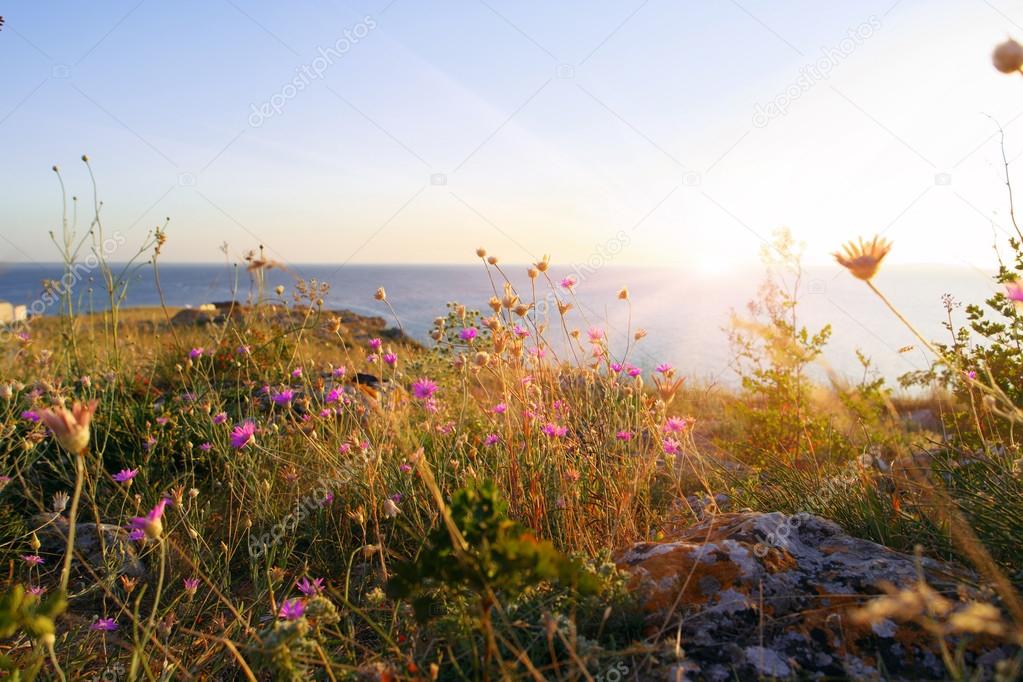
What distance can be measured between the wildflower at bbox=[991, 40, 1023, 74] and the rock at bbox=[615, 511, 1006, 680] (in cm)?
132

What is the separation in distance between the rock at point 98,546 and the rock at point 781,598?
6.44 feet

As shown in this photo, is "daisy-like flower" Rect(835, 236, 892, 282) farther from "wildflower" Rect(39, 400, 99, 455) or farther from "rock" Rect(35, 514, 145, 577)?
"rock" Rect(35, 514, 145, 577)

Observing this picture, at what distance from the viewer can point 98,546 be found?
2717 mm

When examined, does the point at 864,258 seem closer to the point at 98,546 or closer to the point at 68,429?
the point at 68,429

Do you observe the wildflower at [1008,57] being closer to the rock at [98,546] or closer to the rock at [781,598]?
the rock at [781,598]

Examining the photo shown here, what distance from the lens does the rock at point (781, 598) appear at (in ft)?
4.17

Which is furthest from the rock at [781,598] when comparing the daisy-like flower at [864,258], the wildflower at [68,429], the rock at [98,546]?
the rock at [98,546]

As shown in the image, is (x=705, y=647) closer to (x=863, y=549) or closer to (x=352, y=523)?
(x=863, y=549)

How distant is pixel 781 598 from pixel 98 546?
280 centimetres

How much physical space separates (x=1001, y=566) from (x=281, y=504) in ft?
9.01

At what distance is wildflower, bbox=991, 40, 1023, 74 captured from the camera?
162 cm

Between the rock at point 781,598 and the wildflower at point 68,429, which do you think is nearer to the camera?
the wildflower at point 68,429

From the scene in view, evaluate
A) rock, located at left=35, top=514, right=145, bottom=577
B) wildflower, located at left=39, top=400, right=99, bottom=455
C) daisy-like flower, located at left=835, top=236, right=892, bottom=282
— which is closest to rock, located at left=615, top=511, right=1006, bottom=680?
daisy-like flower, located at left=835, top=236, right=892, bottom=282

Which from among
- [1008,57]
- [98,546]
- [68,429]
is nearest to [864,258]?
[1008,57]
